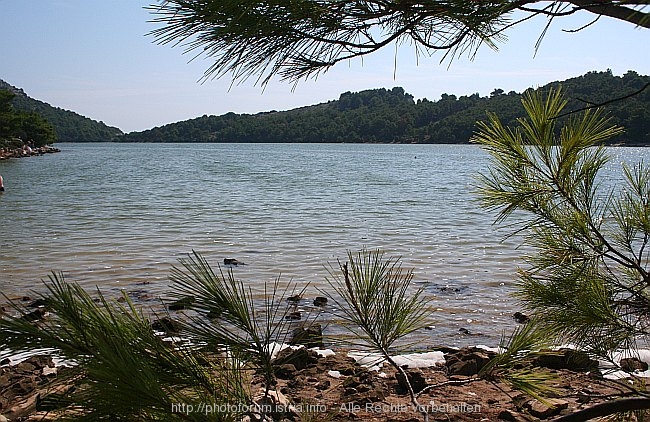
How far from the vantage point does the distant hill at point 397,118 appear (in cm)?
357

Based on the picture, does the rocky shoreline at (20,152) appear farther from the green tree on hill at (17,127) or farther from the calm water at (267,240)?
the calm water at (267,240)

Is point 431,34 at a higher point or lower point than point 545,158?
higher

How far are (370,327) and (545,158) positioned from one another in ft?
2.86

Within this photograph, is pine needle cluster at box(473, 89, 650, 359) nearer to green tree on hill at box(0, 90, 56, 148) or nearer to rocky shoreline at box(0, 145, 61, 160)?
rocky shoreline at box(0, 145, 61, 160)

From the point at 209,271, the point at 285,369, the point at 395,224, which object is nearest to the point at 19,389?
the point at 285,369

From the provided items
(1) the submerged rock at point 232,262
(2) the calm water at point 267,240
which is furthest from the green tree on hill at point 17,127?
(1) the submerged rock at point 232,262

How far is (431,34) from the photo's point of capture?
5.91 ft

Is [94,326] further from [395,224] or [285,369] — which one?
[395,224]

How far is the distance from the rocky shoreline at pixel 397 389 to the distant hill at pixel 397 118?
1.31 m

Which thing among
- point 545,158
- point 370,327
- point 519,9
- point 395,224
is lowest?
point 395,224

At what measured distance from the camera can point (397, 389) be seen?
3.84 meters

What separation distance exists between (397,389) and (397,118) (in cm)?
6555

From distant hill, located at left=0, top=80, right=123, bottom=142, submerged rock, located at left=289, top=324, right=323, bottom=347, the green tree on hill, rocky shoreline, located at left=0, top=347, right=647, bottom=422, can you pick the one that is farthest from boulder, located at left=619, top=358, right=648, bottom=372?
distant hill, located at left=0, top=80, right=123, bottom=142

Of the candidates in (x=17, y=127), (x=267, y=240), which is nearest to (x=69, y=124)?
(x=17, y=127)
